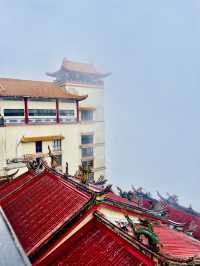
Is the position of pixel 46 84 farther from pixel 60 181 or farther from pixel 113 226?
pixel 113 226

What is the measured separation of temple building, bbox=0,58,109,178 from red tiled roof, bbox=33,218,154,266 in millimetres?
14658

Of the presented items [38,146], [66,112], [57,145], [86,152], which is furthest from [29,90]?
[86,152]

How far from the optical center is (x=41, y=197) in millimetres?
7301

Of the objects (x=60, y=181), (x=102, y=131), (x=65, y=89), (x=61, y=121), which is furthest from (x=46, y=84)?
(x=60, y=181)

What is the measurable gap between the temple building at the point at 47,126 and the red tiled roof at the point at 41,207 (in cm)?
1155

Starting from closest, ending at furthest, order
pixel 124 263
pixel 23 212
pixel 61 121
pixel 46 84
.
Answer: pixel 124 263 < pixel 23 212 < pixel 61 121 < pixel 46 84

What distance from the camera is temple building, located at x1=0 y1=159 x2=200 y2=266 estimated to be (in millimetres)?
4352

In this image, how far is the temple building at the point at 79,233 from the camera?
14.3 feet

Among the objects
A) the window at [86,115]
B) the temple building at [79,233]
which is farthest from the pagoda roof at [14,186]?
the window at [86,115]

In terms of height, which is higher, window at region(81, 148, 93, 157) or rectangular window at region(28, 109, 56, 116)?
rectangular window at region(28, 109, 56, 116)

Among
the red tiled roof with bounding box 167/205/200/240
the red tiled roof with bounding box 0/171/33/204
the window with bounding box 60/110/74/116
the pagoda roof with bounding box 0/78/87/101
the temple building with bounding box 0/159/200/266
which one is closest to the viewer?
the temple building with bounding box 0/159/200/266

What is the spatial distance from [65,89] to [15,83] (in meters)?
7.38

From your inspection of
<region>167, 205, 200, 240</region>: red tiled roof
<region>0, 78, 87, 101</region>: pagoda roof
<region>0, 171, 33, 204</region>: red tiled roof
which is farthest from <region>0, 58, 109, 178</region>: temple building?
<region>167, 205, 200, 240</region>: red tiled roof

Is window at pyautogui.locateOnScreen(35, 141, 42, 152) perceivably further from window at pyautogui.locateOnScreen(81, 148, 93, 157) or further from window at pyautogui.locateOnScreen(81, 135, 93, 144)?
window at pyautogui.locateOnScreen(81, 135, 93, 144)
